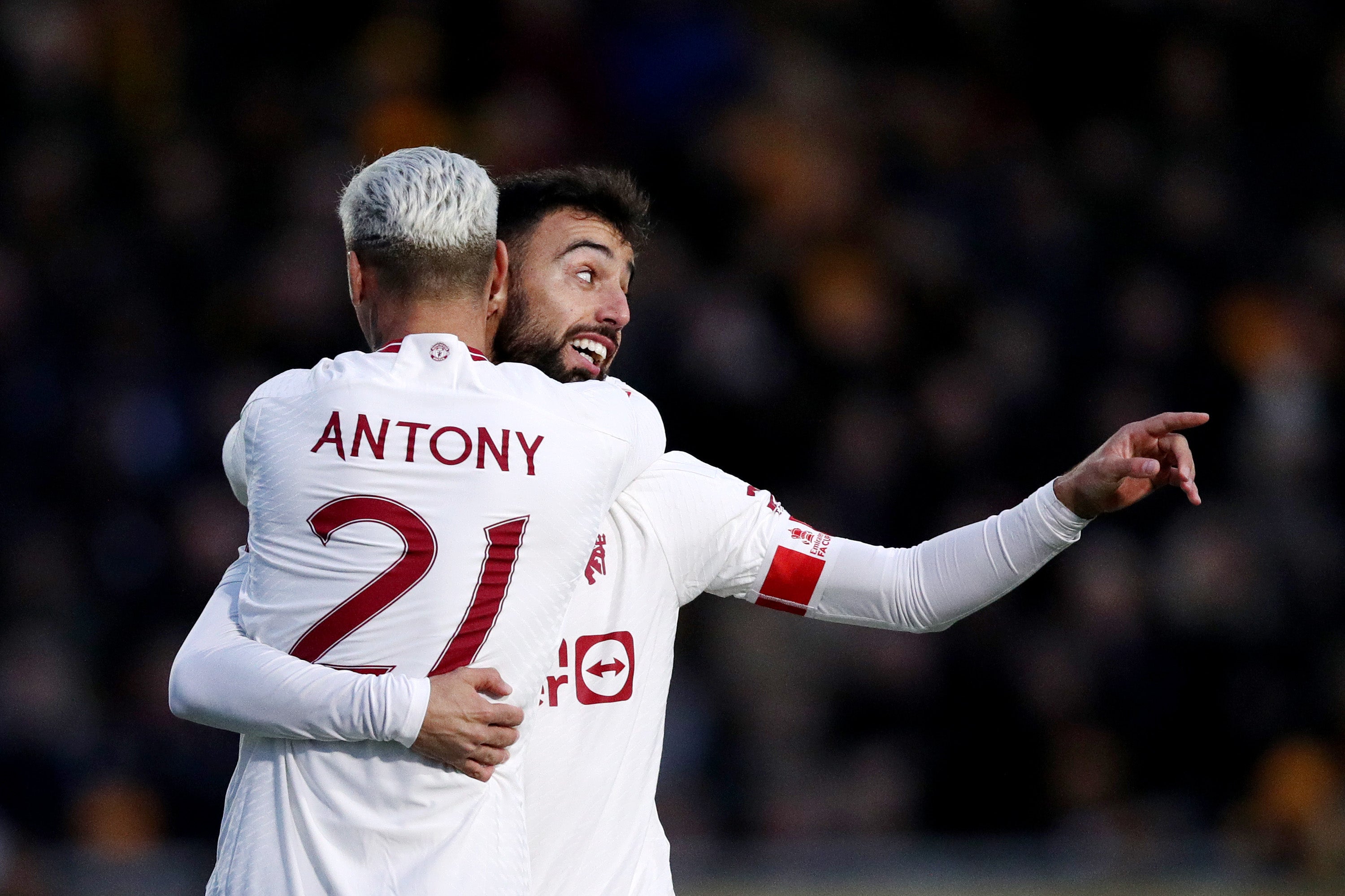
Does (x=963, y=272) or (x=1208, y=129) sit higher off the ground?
(x=1208, y=129)

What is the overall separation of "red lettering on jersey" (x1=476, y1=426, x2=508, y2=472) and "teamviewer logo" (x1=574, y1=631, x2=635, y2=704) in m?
0.66

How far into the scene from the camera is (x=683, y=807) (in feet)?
25.1

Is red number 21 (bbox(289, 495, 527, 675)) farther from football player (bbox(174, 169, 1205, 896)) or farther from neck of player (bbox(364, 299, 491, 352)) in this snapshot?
neck of player (bbox(364, 299, 491, 352))

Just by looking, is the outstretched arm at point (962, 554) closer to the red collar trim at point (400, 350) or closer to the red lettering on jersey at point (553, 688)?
the red lettering on jersey at point (553, 688)

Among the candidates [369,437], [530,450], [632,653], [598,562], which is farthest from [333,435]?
[632,653]

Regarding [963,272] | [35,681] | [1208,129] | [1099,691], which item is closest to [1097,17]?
[1208,129]

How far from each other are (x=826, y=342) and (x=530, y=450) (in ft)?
20.6

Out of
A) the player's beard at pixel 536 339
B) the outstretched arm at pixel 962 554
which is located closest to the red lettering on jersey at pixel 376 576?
the outstretched arm at pixel 962 554

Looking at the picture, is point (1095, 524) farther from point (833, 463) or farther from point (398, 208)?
point (398, 208)

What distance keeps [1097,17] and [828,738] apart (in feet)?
17.8

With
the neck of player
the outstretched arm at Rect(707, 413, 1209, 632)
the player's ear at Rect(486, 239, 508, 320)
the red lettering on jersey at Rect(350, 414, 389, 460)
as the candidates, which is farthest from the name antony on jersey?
the outstretched arm at Rect(707, 413, 1209, 632)

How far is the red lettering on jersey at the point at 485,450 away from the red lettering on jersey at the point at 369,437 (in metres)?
0.16

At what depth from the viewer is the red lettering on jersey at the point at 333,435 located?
109 inches

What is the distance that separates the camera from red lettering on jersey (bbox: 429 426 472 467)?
9.12ft
